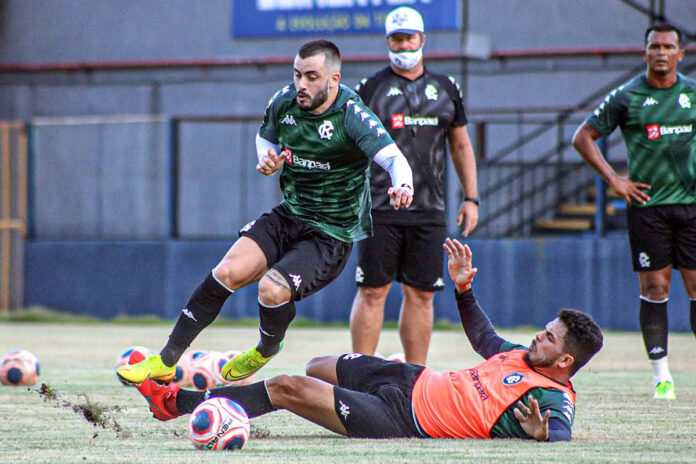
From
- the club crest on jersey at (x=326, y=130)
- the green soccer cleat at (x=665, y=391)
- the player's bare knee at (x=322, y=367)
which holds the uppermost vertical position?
the club crest on jersey at (x=326, y=130)

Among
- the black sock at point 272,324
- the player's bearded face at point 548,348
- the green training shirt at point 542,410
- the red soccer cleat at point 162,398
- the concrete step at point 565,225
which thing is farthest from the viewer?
the concrete step at point 565,225

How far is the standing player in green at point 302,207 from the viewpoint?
19.6 feet

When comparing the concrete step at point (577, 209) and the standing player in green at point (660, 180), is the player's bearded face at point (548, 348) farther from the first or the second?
the concrete step at point (577, 209)

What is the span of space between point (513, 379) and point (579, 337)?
38 cm

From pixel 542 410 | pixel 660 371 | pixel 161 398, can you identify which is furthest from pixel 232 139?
pixel 542 410

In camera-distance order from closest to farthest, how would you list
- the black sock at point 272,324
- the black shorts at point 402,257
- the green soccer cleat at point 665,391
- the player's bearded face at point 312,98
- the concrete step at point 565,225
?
1. the black sock at point 272,324
2. the player's bearded face at point 312,98
3. the green soccer cleat at point 665,391
4. the black shorts at point 402,257
5. the concrete step at point 565,225

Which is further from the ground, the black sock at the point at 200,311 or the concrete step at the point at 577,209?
the black sock at the point at 200,311

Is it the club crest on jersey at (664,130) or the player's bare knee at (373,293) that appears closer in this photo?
the club crest on jersey at (664,130)

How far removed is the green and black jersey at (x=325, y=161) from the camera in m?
6.23

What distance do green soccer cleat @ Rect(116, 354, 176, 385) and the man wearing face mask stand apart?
218 centimetres

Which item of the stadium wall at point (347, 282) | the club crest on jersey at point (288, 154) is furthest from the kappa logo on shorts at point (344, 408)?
the stadium wall at point (347, 282)

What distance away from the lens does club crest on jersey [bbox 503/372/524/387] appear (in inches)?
203

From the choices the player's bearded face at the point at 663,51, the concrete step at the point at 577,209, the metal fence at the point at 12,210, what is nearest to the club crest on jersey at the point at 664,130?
the player's bearded face at the point at 663,51

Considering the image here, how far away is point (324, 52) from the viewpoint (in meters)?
6.21
